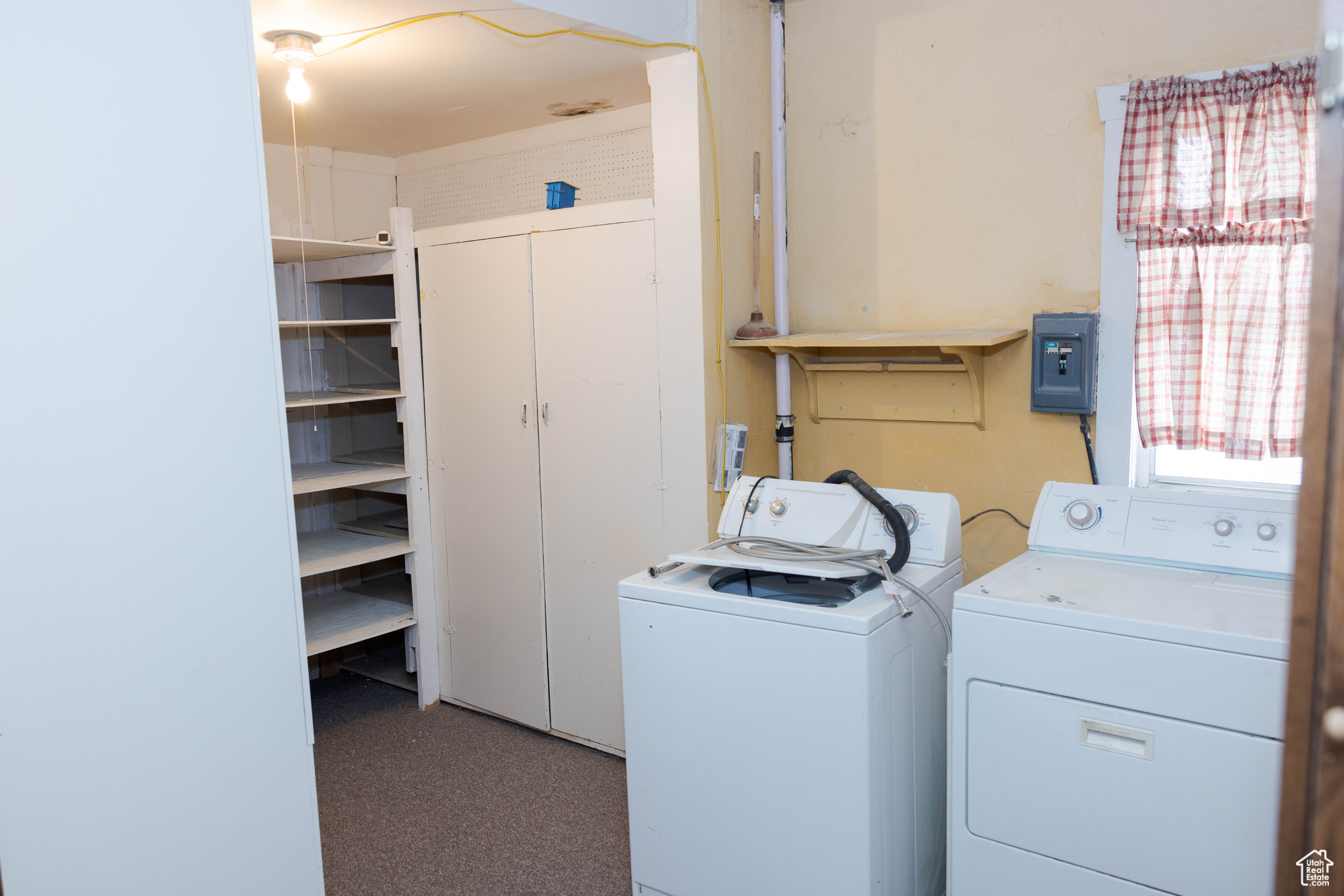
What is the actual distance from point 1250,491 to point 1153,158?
93cm

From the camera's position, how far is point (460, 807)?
2.83 metres

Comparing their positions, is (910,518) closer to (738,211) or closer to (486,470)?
(738,211)

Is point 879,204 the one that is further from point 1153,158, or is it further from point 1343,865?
point 1343,865

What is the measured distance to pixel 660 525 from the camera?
295 cm

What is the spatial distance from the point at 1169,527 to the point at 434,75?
8.00 feet

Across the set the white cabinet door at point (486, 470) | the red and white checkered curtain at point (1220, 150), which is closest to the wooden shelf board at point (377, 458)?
the white cabinet door at point (486, 470)

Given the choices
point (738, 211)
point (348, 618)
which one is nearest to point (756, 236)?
point (738, 211)

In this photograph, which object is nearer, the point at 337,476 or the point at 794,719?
the point at 794,719

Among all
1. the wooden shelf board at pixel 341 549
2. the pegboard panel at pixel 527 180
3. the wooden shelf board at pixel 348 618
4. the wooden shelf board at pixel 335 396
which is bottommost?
the wooden shelf board at pixel 348 618

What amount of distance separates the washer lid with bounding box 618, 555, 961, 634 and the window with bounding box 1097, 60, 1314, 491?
75 centimetres

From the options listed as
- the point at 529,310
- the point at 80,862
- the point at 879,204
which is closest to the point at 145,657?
the point at 80,862

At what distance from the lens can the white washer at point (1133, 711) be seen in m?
1.55

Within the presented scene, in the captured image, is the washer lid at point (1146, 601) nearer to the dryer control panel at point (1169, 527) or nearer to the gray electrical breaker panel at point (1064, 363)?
the dryer control panel at point (1169, 527)

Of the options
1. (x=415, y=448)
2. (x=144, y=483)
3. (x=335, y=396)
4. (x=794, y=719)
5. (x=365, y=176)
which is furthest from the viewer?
(x=365, y=176)
